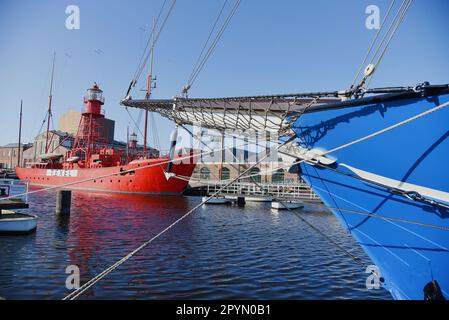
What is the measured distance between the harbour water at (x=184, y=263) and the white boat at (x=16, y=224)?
22.5 inches

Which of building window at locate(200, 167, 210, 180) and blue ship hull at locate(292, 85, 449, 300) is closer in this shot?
blue ship hull at locate(292, 85, 449, 300)

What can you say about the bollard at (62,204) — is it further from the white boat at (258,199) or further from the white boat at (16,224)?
the white boat at (258,199)

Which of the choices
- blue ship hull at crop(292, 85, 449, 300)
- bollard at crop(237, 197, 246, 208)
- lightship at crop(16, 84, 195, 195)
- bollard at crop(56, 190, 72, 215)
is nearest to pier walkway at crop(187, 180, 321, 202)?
bollard at crop(237, 197, 246, 208)

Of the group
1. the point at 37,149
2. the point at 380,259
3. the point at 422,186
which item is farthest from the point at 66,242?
the point at 37,149

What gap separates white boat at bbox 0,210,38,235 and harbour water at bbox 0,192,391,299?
0.57m

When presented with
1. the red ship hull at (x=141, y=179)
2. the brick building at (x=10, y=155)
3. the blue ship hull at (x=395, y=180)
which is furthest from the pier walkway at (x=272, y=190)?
the brick building at (x=10, y=155)

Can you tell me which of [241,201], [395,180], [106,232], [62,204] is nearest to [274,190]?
[241,201]

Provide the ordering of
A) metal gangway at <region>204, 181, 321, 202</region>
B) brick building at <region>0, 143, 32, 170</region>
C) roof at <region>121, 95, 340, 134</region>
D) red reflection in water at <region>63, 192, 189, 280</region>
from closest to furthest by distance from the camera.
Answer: roof at <region>121, 95, 340, 134</region>
red reflection in water at <region>63, 192, 189, 280</region>
metal gangway at <region>204, 181, 321, 202</region>
brick building at <region>0, 143, 32, 170</region>

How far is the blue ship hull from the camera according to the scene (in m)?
4.95

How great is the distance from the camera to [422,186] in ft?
16.6

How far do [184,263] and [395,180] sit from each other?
784 centimetres

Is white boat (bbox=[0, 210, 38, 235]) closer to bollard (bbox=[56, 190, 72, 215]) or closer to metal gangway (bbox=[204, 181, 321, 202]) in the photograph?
bollard (bbox=[56, 190, 72, 215])

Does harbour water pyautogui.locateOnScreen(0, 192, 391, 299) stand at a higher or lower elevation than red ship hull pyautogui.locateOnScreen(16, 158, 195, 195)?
lower

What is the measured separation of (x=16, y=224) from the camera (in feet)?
46.1
